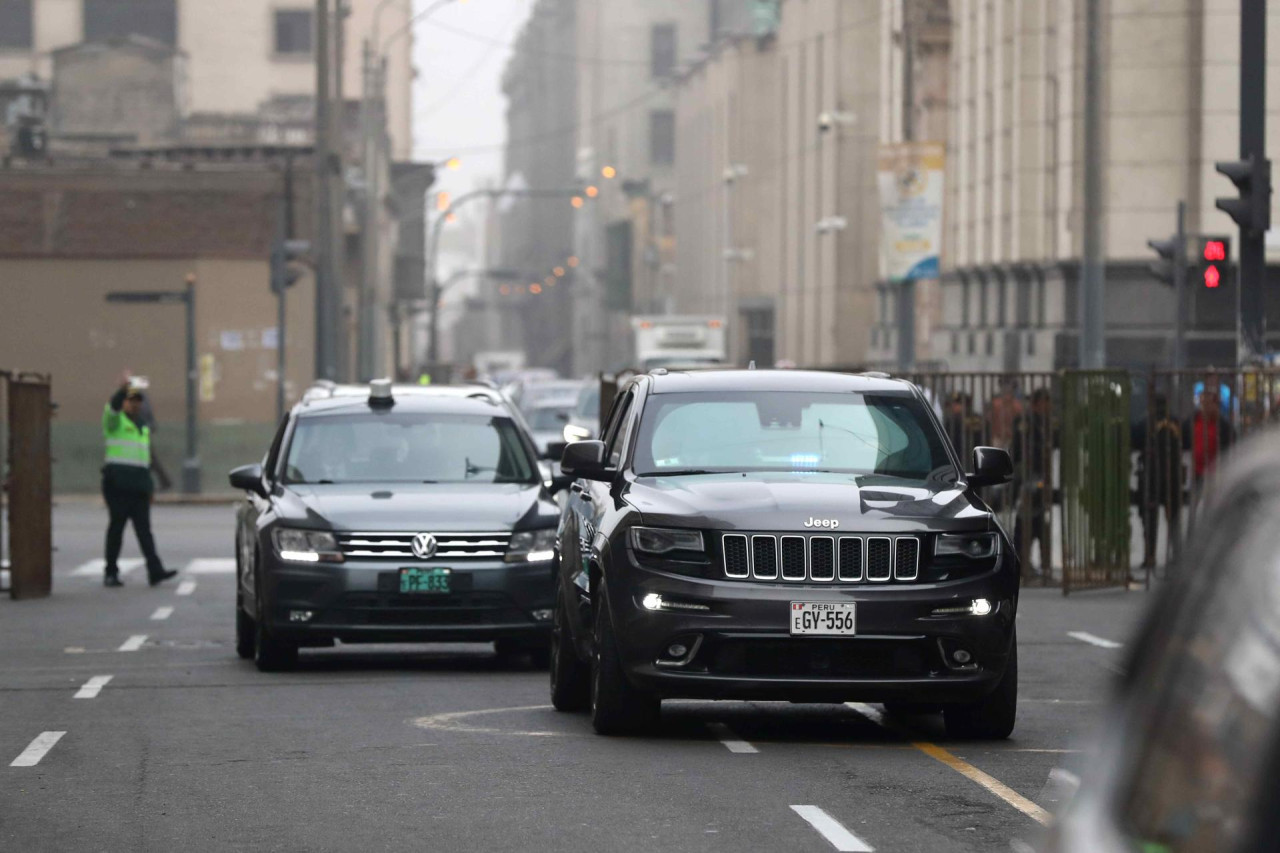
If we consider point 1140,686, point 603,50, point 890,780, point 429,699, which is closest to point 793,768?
point 890,780

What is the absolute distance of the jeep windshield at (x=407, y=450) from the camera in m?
15.4

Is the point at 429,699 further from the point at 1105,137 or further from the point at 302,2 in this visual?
the point at 302,2

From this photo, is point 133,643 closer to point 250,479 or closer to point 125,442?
point 250,479

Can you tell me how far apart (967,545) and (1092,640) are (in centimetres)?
665

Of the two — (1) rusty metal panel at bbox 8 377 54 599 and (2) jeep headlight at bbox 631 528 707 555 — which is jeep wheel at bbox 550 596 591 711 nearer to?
(2) jeep headlight at bbox 631 528 707 555

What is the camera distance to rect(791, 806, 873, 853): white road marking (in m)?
7.93

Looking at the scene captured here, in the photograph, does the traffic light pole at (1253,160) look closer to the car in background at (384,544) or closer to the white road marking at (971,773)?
the car in background at (384,544)

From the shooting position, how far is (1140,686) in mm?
2965

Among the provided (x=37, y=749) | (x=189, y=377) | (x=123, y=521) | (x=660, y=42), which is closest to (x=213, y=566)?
(x=123, y=521)

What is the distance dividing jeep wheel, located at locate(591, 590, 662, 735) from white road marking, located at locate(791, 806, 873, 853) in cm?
200

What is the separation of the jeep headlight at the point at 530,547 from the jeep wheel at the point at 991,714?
3936 mm

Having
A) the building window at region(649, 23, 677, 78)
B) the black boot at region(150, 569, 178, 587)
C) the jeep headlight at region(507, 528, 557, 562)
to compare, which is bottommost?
the black boot at region(150, 569, 178, 587)

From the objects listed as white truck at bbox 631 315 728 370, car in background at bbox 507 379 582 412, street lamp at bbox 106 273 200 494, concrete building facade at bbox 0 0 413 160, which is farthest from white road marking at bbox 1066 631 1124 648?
concrete building facade at bbox 0 0 413 160

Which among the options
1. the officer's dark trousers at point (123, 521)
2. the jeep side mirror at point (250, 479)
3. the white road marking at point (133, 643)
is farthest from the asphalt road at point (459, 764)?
the officer's dark trousers at point (123, 521)
